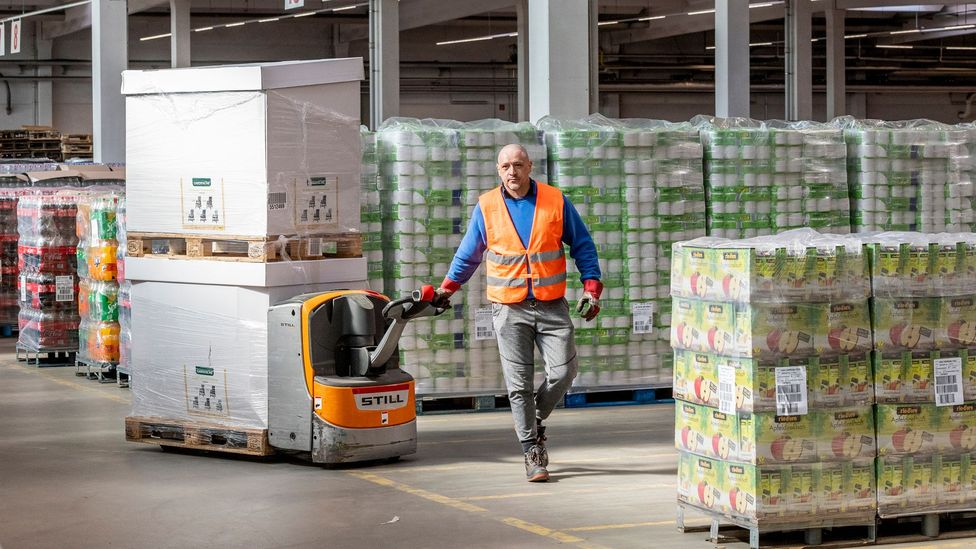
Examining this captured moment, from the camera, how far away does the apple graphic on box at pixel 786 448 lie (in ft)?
18.7

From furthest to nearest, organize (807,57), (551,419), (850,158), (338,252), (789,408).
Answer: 1. (807,57)
2. (850,158)
3. (551,419)
4. (338,252)
5. (789,408)

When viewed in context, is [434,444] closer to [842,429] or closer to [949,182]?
[842,429]

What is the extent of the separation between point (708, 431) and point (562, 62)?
586cm

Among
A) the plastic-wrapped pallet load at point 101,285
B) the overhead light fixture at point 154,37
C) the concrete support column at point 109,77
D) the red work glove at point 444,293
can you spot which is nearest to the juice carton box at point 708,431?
the red work glove at point 444,293

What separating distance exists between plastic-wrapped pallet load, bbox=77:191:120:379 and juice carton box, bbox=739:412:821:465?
25.7 feet

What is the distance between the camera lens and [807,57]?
23.6m

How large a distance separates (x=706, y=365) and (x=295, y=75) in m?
3.36

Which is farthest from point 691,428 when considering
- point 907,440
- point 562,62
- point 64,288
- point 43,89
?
point 43,89

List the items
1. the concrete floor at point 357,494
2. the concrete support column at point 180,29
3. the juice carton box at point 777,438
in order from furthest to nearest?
1. the concrete support column at point 180,29
2. the concrete floor at point 357,494
3. the juice carton box at point 777,438

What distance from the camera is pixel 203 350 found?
8.34 m

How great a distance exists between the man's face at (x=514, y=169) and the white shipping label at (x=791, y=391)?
83.0 inches

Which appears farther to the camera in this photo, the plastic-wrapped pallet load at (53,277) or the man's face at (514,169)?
the plastic-wrapped pallet load at (53,277)

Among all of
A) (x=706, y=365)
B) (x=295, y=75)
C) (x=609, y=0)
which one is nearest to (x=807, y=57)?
(x=609, y=0)

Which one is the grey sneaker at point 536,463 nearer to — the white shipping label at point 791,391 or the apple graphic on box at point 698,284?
the apple graphic on box at point 698,284
